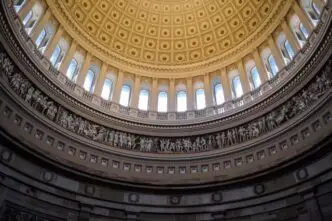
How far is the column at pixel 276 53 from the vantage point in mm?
24600

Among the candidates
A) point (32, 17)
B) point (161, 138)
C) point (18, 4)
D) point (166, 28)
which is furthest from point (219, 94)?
point (18, 4)

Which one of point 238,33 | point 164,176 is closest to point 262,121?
point 164,176

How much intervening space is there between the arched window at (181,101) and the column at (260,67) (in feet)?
22.9

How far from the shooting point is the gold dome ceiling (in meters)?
28.5

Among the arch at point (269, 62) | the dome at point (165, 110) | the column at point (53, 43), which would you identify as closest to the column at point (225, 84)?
the dome at point (165, 110)

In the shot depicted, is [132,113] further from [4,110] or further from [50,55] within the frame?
[4,110]

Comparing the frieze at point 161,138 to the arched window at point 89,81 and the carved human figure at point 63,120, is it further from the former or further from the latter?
the arched window at point 89,81

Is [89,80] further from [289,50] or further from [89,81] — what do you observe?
[289,50]

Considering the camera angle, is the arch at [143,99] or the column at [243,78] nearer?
the column at [243,78]

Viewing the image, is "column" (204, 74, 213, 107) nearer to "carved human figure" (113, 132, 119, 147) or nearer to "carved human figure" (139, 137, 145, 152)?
"carved human figure" (139, 137, 145, 152)

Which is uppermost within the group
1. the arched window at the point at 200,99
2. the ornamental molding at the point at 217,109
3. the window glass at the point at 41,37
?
the window glass at the point at 41,37

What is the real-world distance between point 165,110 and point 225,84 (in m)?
5.83

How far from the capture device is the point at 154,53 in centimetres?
3159

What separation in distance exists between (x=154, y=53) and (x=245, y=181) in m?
16.5
